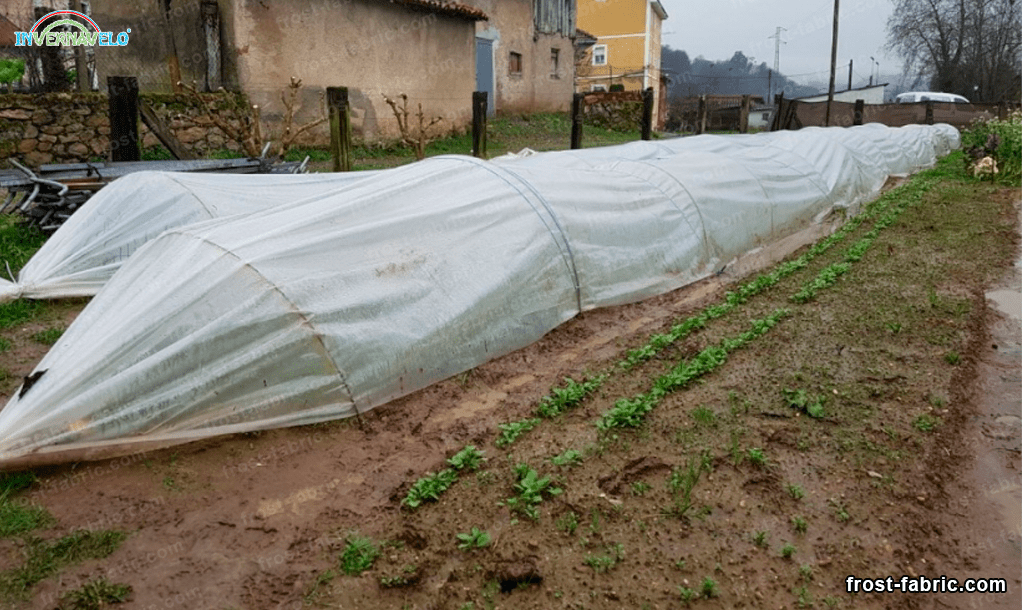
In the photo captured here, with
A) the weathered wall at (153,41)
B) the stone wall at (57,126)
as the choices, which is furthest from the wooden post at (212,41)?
the stone wall at (57,126)

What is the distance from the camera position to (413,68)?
18.3 metres

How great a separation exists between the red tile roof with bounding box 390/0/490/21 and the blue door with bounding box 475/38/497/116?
3737 mm

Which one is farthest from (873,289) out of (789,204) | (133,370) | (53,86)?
(53,86)

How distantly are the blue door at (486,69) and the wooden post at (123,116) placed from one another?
15503 mm

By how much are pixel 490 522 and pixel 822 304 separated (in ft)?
13.7

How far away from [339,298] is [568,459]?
1.68 m

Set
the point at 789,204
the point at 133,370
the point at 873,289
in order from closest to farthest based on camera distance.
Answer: the point at 133,370
the point at 873,289
the point at 789,204

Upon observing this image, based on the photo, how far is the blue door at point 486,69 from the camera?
78.2 ft

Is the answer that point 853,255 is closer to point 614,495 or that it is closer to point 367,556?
point 614,495

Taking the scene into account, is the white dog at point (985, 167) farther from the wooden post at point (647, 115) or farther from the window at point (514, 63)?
the window at point (514, 63)

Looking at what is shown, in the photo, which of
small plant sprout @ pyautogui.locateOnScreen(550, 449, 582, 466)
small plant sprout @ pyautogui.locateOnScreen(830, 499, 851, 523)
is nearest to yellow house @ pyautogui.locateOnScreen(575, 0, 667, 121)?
small plant sprout @ pyautogui.locateOnScreen(550, 449, 582, 466)

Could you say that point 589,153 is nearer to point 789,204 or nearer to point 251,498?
point 789,204

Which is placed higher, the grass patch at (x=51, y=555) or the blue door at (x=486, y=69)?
the blue door at (x=486, y=69)

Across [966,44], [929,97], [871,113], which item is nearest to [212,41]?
[871,113]
